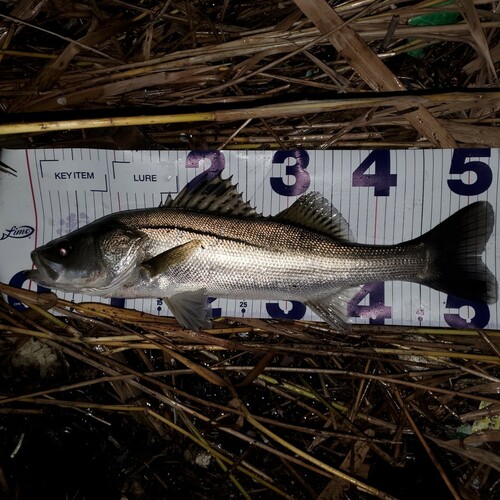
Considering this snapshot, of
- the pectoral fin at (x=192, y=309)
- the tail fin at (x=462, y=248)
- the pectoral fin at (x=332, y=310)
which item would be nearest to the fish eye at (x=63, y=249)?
the pectoral fin at (x=192, y=309)

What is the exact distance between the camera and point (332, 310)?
226 cm

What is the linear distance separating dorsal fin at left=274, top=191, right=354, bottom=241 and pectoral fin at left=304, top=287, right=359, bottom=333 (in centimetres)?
36

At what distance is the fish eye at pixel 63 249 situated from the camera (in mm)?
2064

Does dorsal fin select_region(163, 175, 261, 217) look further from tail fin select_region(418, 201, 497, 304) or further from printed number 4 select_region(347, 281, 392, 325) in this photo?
tail fin select_region(418, 201, 497, 304)

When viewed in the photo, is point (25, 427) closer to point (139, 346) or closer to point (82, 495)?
point (82, 495)

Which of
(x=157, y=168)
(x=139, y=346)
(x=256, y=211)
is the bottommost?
A: (x=139, y=346)

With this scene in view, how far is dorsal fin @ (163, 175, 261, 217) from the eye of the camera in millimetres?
2154

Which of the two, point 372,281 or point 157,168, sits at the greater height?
point 157,168

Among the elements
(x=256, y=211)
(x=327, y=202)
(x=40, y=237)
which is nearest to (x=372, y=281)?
(x=327, y=202)

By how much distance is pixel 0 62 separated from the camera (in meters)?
2.41

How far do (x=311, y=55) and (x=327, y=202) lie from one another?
2.77 ft

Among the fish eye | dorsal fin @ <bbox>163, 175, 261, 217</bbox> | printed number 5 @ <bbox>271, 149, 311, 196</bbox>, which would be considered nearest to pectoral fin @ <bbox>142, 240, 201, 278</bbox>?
dorsal fin @ <bbox>163, 175, 261, 217</bbox>

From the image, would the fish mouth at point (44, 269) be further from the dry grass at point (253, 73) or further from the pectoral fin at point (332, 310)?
the pectoral fin at point (332, 310)

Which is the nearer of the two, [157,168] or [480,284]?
[480,284]
